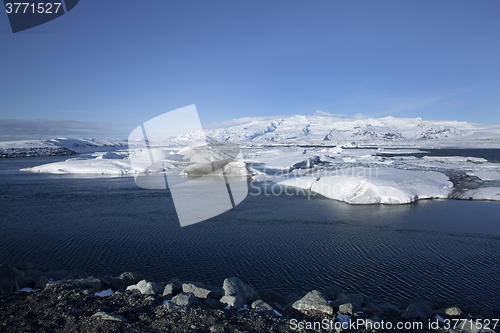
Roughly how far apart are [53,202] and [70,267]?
7.55 meters

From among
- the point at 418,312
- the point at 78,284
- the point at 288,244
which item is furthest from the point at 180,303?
the point at 288,244

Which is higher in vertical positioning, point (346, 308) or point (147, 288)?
point (147, 288)

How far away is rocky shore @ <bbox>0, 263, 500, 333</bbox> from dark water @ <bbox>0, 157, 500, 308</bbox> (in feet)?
3.27

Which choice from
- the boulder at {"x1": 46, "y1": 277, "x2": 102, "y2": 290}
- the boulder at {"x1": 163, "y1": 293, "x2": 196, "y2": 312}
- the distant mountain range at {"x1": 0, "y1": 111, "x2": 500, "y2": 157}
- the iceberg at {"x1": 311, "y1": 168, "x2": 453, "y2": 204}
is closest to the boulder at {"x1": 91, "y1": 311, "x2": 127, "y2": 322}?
the boulder at {"x1": 163, "y1": 293, "x2": 196, "y2": 312}

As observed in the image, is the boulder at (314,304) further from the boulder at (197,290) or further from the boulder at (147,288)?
the boulder at (147,288)

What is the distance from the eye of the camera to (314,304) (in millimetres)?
3441

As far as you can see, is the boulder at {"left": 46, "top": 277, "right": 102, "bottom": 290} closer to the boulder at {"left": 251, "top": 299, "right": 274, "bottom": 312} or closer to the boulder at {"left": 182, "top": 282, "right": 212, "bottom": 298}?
the boulder at {"left": 182, "top": 282, "right": 212, "bottom": 298}

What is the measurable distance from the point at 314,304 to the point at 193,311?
1492 mm

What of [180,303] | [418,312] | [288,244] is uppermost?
[180,303]

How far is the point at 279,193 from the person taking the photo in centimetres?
1279

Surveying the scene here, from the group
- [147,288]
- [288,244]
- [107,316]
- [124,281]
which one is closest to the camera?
[107,316]

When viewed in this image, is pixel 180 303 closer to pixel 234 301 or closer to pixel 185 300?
pixel 185 300

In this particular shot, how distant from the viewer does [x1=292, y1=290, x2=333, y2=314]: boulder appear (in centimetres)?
335

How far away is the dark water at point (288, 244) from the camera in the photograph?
4879 mm
